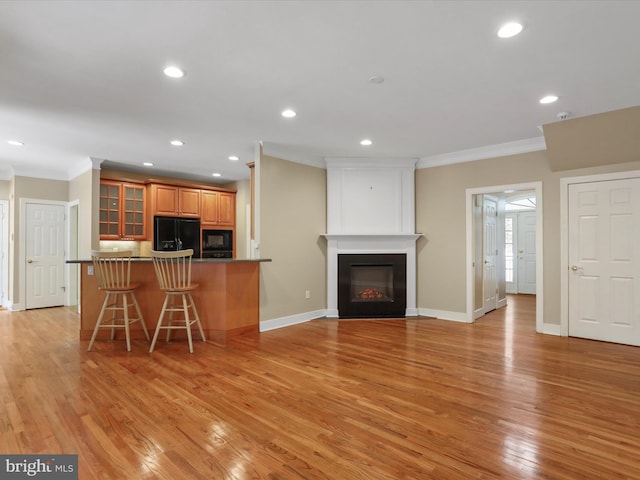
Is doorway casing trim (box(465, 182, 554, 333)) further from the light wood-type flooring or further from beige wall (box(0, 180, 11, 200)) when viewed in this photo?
beige wall (box(0, 180, 11, 200))

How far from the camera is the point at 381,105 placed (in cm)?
352

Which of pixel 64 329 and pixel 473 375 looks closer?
pixel 473 375

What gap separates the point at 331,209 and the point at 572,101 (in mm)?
3297

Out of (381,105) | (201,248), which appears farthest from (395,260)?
(201,248)

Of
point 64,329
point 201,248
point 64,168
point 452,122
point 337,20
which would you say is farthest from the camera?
point 201,248

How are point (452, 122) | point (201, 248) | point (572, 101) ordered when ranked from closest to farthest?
point (572, 101) < point (452, 122) < point (201, 248)

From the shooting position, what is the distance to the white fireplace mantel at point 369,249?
570 centimetres

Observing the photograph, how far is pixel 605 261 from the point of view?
431cm

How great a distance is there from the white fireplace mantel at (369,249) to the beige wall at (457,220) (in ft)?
0.45

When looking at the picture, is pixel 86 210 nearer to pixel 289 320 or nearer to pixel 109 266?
pixel 109 266

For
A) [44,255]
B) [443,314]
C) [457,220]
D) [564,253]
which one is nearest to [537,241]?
[564,253]

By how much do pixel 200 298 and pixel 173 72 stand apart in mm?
2619

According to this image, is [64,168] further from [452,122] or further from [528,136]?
[528,136]

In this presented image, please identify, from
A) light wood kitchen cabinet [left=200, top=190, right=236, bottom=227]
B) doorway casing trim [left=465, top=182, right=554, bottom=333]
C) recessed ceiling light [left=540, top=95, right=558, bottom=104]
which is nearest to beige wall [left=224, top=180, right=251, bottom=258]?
light wood kitchen cabinet [left=200, top=190, right=236, bottom=227]
